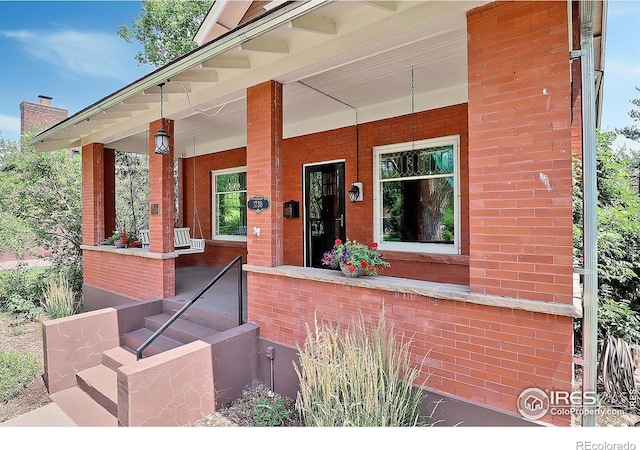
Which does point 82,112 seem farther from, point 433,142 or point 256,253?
point 433,142

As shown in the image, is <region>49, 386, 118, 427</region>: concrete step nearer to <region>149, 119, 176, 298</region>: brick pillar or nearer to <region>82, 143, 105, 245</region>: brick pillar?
<region>149, 119, 176, 298</region>: brick pillar

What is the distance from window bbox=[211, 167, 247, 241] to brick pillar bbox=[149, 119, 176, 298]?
95.5 inches

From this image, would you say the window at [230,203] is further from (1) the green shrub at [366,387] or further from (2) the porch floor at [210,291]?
(1) the green shrub at [366,387]

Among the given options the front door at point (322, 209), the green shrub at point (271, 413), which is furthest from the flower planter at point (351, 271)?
the front door at point (322, 209)

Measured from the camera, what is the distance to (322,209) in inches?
251

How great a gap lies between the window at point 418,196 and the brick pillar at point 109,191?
5694 mm

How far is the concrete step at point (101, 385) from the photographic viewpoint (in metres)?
3.48

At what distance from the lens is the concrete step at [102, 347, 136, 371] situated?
412 centimetres

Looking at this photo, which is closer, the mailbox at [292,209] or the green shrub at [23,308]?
the mailbox at [292,209]

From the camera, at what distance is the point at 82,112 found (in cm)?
518

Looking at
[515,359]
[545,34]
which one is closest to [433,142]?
[545,34]

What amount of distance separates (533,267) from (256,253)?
280 cm

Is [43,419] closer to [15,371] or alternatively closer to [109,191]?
[15,371]

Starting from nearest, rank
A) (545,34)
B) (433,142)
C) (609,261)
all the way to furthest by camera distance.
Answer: (545,34) < (609,261) < (433,142)
